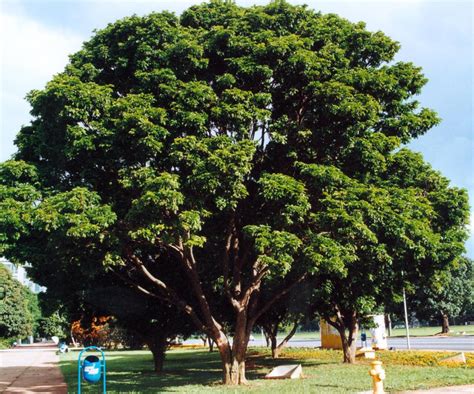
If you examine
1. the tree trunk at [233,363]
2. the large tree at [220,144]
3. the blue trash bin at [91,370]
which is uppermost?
the large tree at [220,144]

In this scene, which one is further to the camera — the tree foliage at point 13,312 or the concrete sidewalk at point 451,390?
the tree foliage at point 13,312

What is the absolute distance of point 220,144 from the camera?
1255 cm

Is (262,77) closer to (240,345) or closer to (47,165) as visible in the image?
(47,165)

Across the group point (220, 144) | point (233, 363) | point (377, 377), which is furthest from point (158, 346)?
point (377, 377)

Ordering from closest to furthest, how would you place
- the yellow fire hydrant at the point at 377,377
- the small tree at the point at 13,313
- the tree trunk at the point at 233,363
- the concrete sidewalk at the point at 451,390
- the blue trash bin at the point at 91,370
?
the yellow fire hydrant at the point at 377,377, the blue trash bin at the point at 91,370, the concrete sidewalk at the point at 451,390, the tree trunk at the point at 233,363, the small tree at the point at 13,313

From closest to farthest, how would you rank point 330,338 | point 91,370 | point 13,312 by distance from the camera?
point 91,370 → point 330,338 → point 13,312

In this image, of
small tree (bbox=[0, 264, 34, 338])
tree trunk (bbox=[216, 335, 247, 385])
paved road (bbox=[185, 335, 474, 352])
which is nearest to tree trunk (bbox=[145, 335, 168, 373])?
tree trunk (bbox=[216, 335, 247, 385])

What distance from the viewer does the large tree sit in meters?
12.1

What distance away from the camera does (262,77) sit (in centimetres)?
1373

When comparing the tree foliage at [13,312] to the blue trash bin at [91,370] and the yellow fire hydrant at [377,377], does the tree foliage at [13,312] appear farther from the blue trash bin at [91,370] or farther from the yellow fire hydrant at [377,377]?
the yellow fire hydrant at [377,377]

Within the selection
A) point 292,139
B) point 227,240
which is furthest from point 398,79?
point 227,240

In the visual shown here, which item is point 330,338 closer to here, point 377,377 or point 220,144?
point 377,377

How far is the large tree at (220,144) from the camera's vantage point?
1212 centimetres

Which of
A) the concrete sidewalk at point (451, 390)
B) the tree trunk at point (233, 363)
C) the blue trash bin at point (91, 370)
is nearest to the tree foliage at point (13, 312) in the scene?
the tree trunk at point (233, 363)
